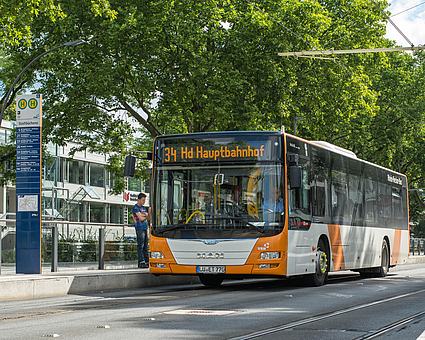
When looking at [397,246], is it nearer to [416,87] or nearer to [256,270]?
[256,270]

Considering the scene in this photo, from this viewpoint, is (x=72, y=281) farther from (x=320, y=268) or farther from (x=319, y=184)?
(x=319, y=184)

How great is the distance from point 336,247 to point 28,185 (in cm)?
707

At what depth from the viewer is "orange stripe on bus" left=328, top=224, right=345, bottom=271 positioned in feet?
50.1

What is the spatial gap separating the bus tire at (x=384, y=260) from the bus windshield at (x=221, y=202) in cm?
790

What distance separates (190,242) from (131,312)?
12.1ft

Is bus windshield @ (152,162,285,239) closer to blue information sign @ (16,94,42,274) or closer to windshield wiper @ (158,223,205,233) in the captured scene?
windshield wiper @ (158,223,205,233)

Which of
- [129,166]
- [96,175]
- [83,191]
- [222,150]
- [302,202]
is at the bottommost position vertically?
[302,202]

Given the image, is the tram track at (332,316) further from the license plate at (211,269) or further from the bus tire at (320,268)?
the bus tire at (320,268)

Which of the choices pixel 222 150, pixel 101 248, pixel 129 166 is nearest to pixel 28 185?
pixel 129 166

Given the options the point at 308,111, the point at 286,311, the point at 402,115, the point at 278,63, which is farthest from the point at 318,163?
the point at 402,115

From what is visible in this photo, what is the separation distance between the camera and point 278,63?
2598cm

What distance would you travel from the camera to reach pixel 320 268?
14.4 m

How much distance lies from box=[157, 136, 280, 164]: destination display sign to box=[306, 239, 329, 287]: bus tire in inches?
111

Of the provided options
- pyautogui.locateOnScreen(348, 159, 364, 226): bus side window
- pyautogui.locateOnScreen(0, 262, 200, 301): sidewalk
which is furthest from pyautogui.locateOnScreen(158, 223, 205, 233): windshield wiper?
pyautogui.locateOnScreen(348, 159, 364, 226): bus side window
